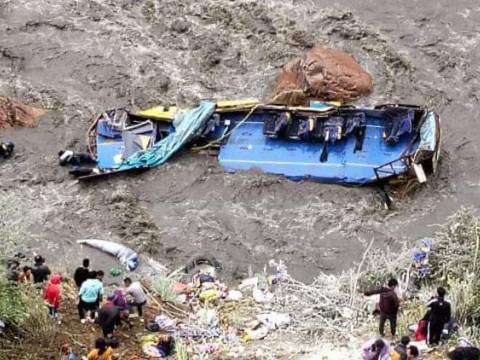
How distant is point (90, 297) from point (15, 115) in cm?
960

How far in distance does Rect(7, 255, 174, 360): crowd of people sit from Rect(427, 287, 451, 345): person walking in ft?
11.5

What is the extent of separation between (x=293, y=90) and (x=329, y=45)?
263 centimetres

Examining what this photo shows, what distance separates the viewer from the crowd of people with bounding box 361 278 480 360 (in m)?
12.4

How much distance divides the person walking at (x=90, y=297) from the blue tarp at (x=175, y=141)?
21.6ft

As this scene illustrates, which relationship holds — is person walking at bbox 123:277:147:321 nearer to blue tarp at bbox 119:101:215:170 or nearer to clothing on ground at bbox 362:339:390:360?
clothing on ground at bbox 362:339:390:360

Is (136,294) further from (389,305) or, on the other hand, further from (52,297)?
(389,305)

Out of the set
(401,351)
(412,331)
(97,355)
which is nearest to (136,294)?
(97,355)

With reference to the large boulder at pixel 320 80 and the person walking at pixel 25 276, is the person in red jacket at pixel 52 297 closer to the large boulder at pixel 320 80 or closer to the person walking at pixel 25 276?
the person walking at pixel 25 276

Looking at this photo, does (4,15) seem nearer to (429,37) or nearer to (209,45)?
(209,45)

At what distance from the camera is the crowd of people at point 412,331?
1243 cm

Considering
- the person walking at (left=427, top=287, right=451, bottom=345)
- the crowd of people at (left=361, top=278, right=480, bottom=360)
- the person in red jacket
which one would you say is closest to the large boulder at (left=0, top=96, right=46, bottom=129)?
the person in red jacket

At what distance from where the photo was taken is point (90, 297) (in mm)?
14562

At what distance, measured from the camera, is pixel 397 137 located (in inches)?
816

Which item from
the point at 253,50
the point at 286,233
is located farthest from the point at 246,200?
the point at 253,50
